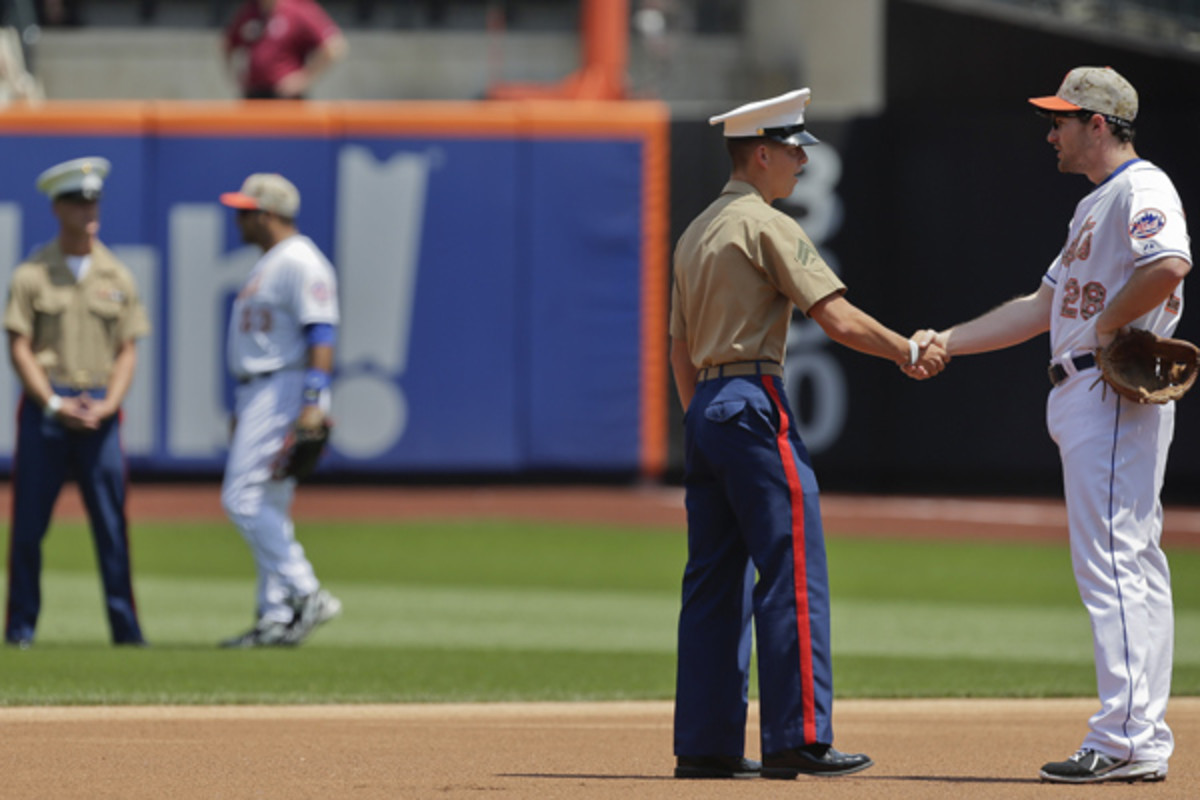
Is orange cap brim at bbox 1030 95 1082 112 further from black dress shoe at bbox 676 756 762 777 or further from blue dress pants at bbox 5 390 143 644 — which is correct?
blue dress pants at bbox 5 390 143 644

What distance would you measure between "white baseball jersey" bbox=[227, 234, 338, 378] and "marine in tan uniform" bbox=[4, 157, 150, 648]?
53cm

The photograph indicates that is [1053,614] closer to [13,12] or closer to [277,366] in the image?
[277,366]

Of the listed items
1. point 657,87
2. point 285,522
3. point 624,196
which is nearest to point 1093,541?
point 285,522

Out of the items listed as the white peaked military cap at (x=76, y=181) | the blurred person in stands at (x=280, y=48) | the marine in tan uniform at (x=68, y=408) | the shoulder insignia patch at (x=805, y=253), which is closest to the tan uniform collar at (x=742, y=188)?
the shoulder insignia patch at (x=805, y=253)

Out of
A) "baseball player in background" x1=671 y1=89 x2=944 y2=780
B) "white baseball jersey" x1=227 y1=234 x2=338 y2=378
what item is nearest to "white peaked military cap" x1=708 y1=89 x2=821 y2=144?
"baseball player in background" x1=671 y1=89 x2=944 y2=780

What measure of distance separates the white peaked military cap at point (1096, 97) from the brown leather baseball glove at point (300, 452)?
4.03 meters

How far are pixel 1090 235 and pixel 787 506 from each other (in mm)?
1136

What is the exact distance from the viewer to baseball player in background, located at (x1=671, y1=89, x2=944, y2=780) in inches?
211

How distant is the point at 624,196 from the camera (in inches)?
640

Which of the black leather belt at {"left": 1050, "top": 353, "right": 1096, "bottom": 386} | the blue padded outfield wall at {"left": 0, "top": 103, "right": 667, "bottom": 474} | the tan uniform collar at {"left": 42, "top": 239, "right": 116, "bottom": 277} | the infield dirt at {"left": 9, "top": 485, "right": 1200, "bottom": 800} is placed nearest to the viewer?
the infield dirt at {"left": 9, "top": 485, "right": 1200, "bottom": 800}

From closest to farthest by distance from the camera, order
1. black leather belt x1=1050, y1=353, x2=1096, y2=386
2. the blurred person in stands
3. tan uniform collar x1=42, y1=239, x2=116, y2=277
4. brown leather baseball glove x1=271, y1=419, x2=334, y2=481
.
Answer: black leather belt x1=1050, y1=353, x2=1096, y2=386 → brown leather baseball glove x1=271, y1=419, x2=334, y2=481 → tan uniform collar x1=42, y1=239, x2=116, y2=277 → the blurred person in stands

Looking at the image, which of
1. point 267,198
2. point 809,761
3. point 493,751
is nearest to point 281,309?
point 267,198

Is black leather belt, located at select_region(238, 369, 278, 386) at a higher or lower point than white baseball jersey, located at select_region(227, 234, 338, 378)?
lower

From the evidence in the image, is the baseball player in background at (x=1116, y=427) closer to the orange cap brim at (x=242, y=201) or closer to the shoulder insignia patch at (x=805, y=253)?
the shoulder insignia patch at (x=805, y=253)
